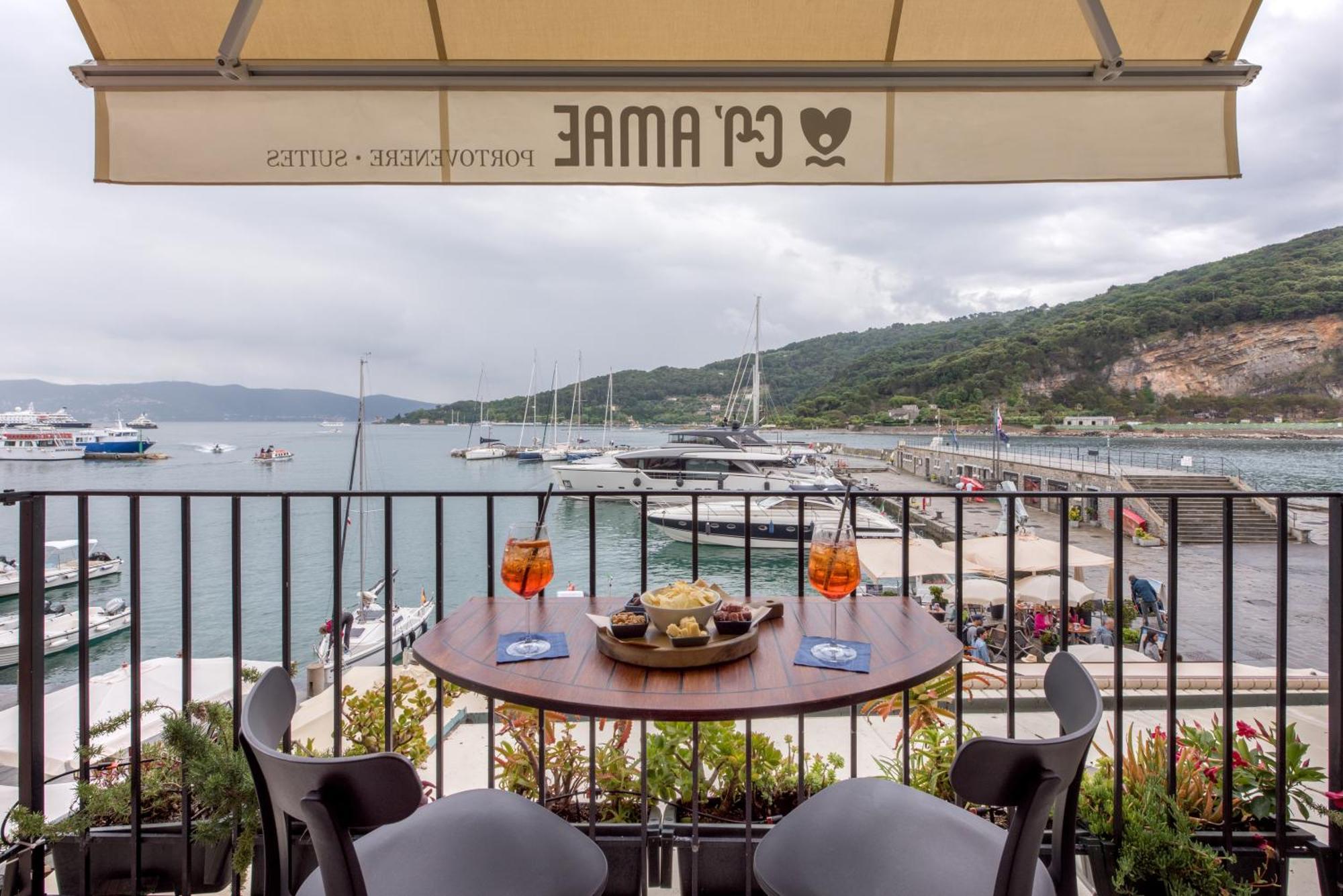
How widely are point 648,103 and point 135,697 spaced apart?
215cm

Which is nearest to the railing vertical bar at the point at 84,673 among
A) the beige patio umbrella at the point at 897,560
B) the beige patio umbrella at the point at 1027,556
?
the beige patio umbrella at the point at 897,560

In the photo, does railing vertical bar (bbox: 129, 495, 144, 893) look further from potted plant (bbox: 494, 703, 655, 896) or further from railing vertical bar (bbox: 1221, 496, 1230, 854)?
railing vertical bar (bbox: 1221, 496, 1230, 854)

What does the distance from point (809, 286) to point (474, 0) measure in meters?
36.1

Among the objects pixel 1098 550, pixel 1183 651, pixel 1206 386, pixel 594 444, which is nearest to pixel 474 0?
pixel 1183 651

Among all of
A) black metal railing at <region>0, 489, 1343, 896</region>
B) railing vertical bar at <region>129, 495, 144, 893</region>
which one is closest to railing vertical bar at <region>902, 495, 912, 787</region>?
black metal railing at <region>0, 489, 1343, 896</region>

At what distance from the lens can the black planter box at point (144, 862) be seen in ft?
5.78

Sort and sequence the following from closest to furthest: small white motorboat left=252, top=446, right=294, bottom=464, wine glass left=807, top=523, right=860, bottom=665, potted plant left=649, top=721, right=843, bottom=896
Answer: wine glass left=807, top=523, right=860, bottom=665
potted plant left=649, top=721, right=843, bottom=896
small white motorboat left=252, top=446, right=294, bottom=464

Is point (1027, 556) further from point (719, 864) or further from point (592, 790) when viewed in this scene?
point (592, 790)

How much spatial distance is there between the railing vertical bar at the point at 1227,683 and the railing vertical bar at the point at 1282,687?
0.10 meters

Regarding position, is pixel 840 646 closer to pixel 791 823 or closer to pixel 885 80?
pixel 791 823

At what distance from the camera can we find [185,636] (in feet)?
5.73

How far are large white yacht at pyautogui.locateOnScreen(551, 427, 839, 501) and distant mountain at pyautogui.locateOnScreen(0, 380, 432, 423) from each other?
1188cm

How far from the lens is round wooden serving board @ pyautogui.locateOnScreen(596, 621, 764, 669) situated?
1.11 m

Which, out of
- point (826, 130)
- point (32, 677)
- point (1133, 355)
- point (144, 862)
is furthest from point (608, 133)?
point (1133, 355)
